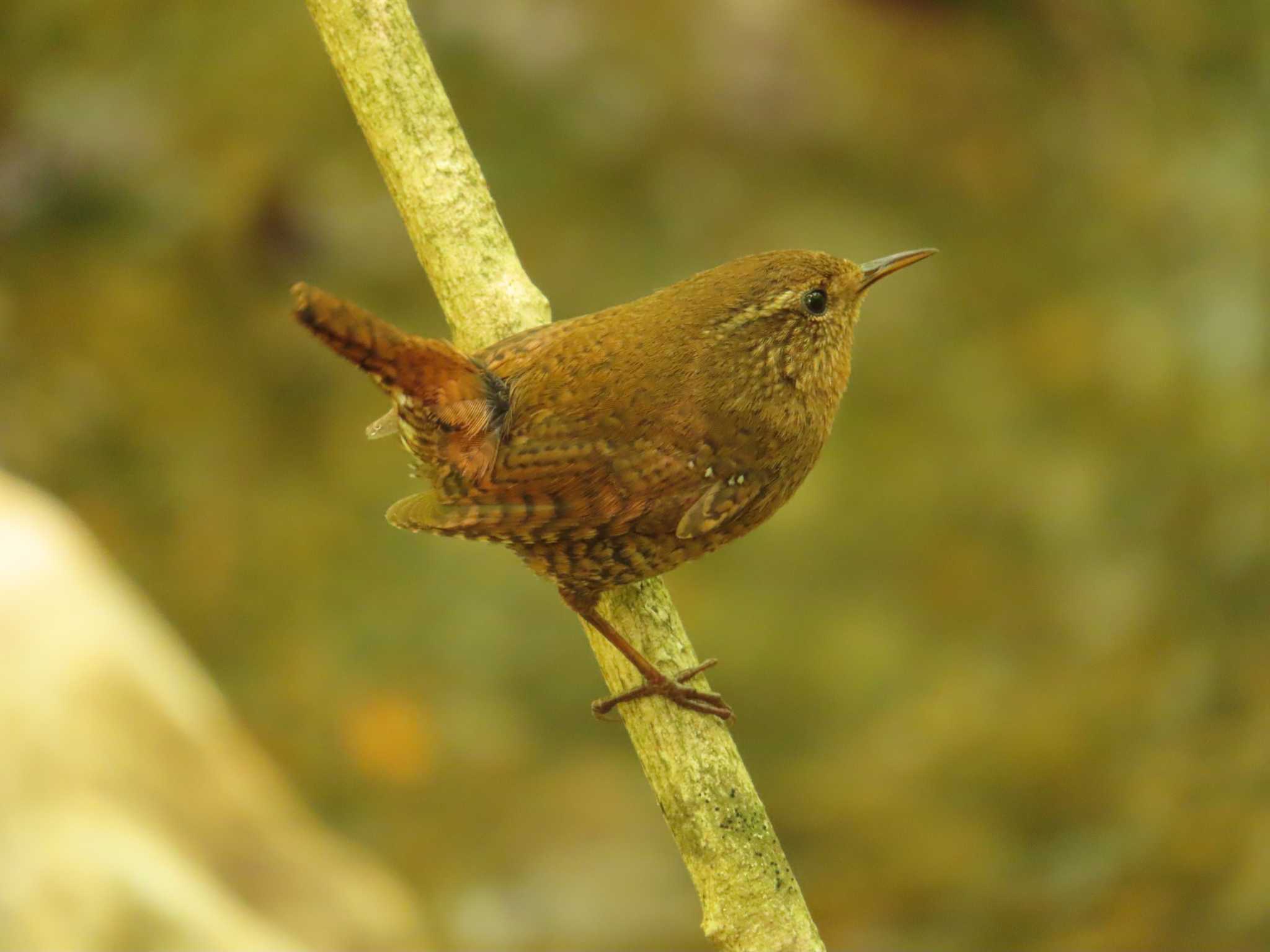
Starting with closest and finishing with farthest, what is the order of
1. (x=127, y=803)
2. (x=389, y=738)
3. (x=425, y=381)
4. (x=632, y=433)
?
(x=425, y=381) → (x=632, y=433) → (x=127, y=803) → (x=389, y=738)

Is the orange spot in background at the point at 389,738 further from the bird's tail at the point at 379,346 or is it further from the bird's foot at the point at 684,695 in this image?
the bird's tail at the point at 379,346

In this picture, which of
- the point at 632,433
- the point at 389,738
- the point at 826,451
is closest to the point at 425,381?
the point at 632,433

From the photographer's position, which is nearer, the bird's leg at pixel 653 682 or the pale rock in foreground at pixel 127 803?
the bird's leg at pixel 653 682

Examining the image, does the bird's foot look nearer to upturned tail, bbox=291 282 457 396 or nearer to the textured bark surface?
the textured bark surface

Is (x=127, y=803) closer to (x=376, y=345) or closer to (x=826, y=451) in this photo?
(x=376, y=345)

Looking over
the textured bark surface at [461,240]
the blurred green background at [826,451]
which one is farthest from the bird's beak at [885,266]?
the blurred green background at [826,451]

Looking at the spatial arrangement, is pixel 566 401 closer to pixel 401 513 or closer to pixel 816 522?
pixel 401 513

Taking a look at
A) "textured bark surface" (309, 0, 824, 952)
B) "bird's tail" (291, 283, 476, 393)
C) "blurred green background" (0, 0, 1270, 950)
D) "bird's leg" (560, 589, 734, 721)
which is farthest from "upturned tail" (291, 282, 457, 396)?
"blurred green background" (0, 0, 1270, 950)

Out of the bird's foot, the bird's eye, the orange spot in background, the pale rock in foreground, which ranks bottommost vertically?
the bird's foot
